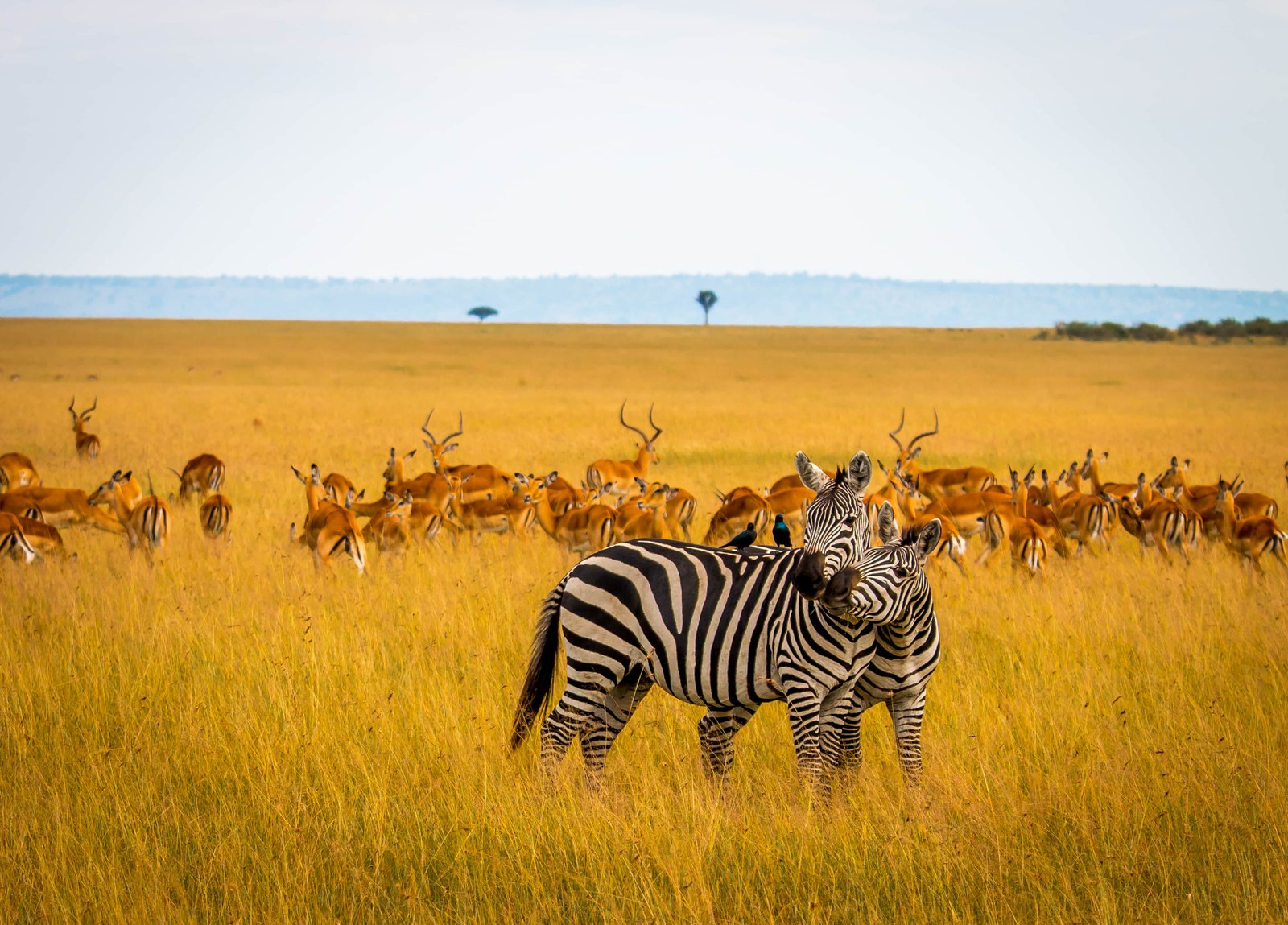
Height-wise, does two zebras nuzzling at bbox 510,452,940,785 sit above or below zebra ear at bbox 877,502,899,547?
below

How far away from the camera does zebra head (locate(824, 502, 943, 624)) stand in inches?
195

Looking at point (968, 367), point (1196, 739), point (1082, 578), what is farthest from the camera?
point (968, 367)

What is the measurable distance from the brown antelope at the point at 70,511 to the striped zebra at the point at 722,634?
10.1 metres

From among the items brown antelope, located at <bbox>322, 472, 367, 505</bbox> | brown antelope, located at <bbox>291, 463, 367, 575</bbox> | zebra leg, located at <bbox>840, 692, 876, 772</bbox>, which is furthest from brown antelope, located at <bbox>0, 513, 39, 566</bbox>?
zebra leg, located at <bbox>840, 692, 876, 772</bbox>

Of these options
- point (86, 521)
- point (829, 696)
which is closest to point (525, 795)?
point (829, 696)

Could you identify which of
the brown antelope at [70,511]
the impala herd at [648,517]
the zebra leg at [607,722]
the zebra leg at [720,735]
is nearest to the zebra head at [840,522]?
the zebra leg at [720,735]

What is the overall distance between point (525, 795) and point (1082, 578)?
7745 mm

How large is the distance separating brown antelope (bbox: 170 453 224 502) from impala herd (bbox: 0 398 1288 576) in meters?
2.09

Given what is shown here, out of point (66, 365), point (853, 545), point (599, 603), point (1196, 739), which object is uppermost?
point (66, 365)

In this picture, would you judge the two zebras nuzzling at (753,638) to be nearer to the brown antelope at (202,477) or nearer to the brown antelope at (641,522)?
the brown antelope at (641,522)

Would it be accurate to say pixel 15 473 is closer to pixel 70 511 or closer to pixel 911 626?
pixel 70 511

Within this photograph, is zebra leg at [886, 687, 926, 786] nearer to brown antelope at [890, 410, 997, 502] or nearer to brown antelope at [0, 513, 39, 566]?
brown antelope at [0, 513, 39, 566]

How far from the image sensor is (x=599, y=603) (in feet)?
18.5

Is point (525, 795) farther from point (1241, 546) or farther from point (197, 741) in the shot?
point (1241, 546)
